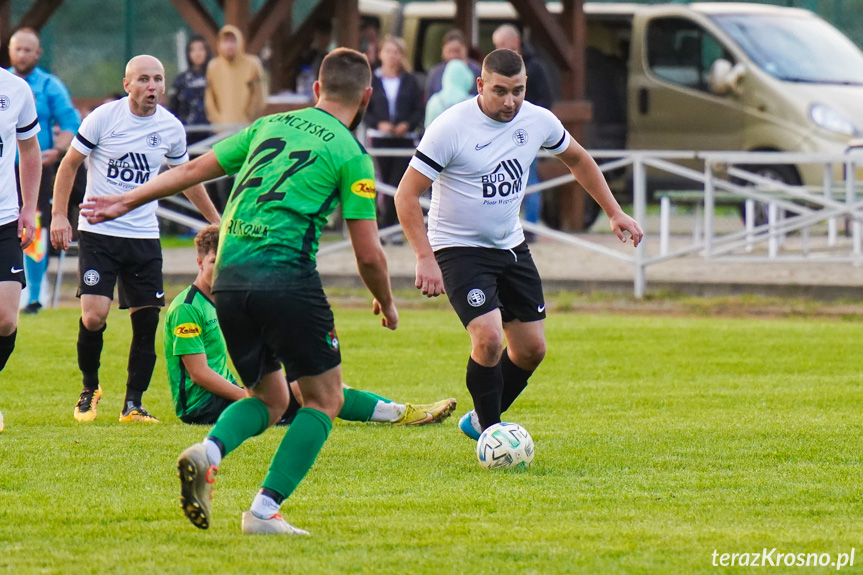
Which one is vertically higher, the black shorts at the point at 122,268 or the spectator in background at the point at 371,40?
the spectator in background at the point at 371,40

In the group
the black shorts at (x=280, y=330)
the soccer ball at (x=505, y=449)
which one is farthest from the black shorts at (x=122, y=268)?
the black shorts at (x=280, y=330)

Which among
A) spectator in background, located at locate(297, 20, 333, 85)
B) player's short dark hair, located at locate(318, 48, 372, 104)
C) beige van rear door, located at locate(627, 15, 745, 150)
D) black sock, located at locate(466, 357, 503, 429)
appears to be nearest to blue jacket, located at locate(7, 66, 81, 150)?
black sock, located at locate(466, 357, 503, 429)

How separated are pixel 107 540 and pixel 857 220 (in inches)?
380

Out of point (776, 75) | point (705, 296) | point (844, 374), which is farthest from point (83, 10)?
point (844, 374)

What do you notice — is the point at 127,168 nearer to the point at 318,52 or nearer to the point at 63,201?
the point at 63,201

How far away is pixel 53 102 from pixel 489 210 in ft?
15.0

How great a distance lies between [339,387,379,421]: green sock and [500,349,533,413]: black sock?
690 millimetres

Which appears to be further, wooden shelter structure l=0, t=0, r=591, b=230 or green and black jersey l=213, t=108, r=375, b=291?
wooden shelter structure l=0, t=0, r=591, b=230

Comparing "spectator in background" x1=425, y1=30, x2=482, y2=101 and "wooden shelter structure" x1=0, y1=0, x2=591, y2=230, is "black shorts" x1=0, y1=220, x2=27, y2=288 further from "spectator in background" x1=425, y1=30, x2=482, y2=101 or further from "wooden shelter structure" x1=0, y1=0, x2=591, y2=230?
"wooden shelter structure" x1=0, y1=0, x2=591, y2=230

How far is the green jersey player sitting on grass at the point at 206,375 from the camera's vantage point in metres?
6.73

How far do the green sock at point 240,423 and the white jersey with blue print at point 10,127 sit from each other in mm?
2500

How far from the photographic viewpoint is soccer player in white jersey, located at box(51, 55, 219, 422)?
730cm

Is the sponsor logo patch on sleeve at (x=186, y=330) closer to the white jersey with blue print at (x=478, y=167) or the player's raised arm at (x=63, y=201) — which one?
the player's raised arm at (x=63, y=201)

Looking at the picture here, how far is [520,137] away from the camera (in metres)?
6.32
